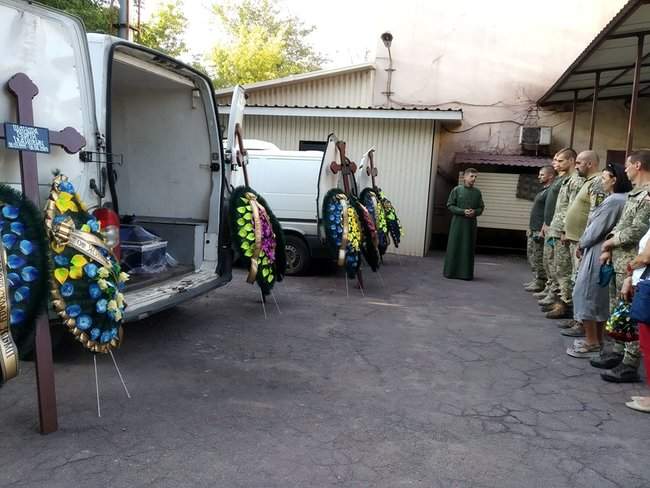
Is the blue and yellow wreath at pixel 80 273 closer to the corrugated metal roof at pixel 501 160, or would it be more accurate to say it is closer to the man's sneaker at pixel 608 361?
the man's sneaker at pixel 608 361

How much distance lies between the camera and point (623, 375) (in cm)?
457

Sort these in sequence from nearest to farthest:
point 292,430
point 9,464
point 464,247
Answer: point 9,464, point 292,430, point 464,247

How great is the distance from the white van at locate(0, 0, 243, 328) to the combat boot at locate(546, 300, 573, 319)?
3.98 meters

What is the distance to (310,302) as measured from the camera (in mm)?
7055

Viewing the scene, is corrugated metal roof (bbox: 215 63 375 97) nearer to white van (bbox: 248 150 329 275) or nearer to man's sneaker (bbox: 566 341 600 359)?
white van (bbox: 248 150 329 275)

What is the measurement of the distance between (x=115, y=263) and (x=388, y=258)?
8455 mm

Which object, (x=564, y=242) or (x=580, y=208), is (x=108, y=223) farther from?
(x=564, y=242)

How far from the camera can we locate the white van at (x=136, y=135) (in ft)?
11.5

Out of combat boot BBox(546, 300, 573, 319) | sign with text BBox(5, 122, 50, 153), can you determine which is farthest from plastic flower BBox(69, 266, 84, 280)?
combat boot BBox(546, 300, 573, 319)

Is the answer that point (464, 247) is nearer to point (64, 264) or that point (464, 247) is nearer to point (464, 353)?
point (464, 353)

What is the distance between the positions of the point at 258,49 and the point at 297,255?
27.3m

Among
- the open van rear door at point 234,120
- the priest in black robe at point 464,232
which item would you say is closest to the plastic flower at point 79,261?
the open van rear door at point 234,120

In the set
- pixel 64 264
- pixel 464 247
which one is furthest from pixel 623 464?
pixel 464 247

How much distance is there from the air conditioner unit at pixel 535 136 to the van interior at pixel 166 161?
9398 mm
